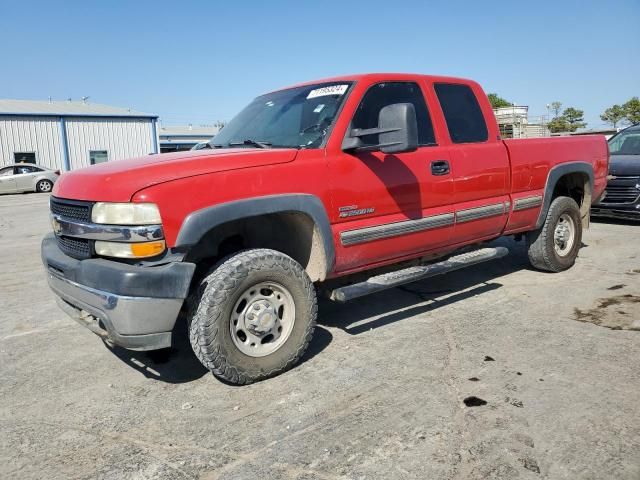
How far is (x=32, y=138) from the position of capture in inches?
1177

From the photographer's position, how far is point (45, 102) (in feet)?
125

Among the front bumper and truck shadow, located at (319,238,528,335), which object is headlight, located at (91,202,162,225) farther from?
truck shadow, located at (319,238,528,335)

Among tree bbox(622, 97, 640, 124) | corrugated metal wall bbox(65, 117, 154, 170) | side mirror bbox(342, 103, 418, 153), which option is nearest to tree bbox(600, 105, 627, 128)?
tree bbox(622, 97, 640, 124)

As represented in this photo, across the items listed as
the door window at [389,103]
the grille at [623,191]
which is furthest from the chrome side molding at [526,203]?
the grille at [623,191]

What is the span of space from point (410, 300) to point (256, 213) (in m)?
2.27

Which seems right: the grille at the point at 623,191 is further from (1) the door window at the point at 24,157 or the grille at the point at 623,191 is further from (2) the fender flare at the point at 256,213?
(1) the door window at the point at 24,157

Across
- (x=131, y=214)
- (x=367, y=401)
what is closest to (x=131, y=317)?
(x=131, y=214)

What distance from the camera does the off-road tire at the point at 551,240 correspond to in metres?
5.43

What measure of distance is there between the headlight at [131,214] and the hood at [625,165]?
810cm

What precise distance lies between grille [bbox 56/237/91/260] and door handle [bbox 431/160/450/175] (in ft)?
8.47

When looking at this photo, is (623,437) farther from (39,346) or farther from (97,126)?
(97,126)

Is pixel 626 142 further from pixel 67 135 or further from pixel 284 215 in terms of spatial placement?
pixel 67 135

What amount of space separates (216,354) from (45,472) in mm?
1010

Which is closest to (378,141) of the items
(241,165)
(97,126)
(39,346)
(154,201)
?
(241,165)
